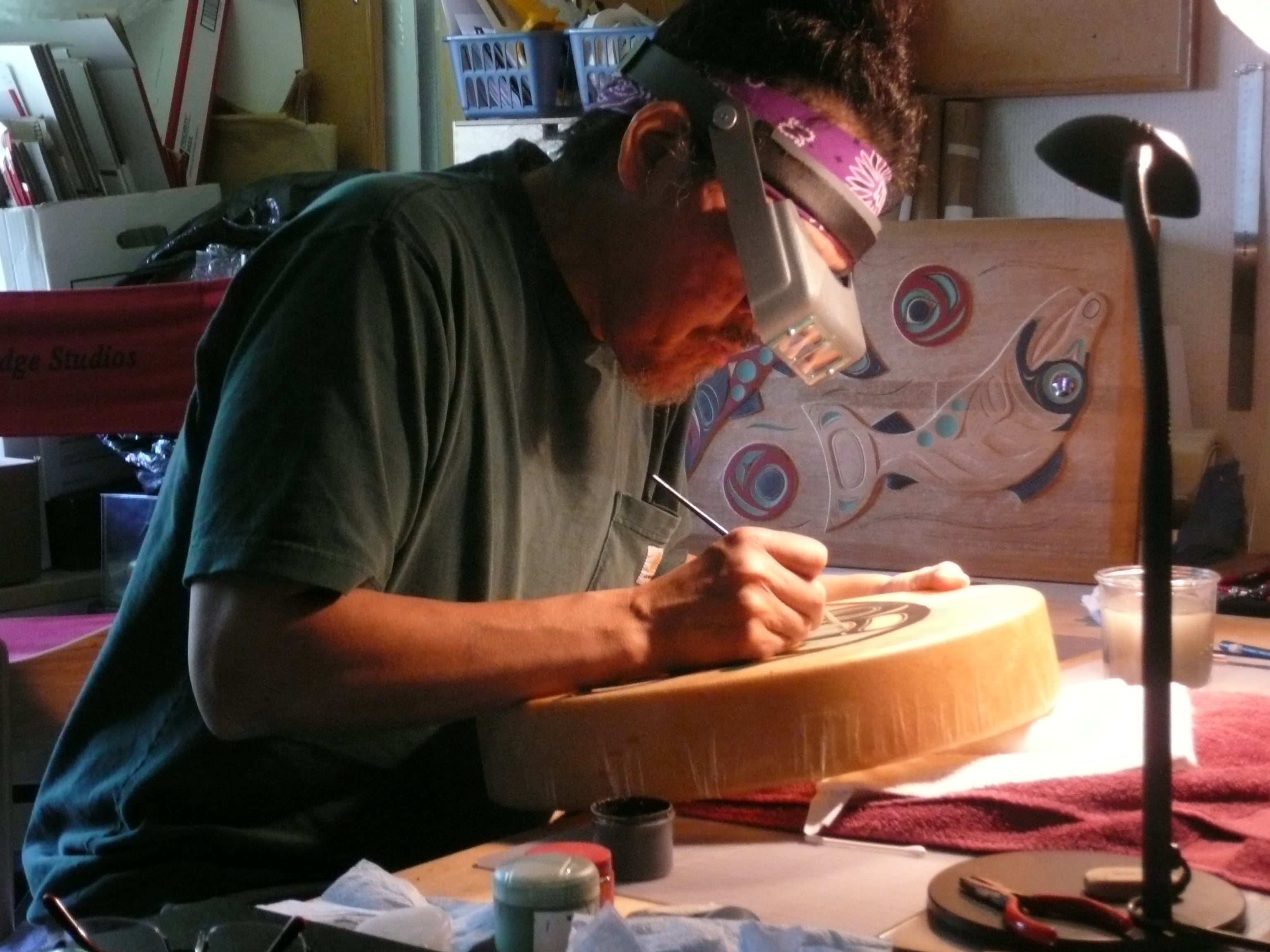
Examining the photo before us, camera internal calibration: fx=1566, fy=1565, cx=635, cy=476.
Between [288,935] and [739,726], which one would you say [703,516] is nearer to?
[739,726]

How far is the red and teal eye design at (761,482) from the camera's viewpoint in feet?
7.93

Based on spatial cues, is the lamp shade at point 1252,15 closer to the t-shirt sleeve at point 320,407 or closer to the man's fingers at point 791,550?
the man's fingers at point 791,550

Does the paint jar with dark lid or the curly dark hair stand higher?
the curly dark hair

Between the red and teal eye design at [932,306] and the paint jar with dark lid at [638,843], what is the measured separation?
135 centimetres

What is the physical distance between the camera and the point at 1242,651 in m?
1.74

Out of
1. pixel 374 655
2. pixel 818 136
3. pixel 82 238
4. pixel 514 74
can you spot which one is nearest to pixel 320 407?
pixel 374 655

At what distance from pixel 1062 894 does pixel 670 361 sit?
0.70m

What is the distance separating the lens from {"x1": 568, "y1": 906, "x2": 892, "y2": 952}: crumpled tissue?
2.81ft

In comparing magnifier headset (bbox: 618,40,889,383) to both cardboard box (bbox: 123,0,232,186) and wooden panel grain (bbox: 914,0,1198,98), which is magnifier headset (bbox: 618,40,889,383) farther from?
cardboard box (bbox: 123,0,232,186)

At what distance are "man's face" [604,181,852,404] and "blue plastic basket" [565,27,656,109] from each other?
1.19 metres

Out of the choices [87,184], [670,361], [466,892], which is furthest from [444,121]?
[466,892]

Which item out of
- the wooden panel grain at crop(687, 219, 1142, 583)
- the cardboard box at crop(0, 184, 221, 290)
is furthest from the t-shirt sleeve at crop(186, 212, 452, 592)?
the cardboard box at crop(0, 184, 221, 290)

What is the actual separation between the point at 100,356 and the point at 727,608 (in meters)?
1.72

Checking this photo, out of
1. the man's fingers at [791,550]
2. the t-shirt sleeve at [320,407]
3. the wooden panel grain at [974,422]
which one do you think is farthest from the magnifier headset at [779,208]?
the wooden panel grain at [974,422]
